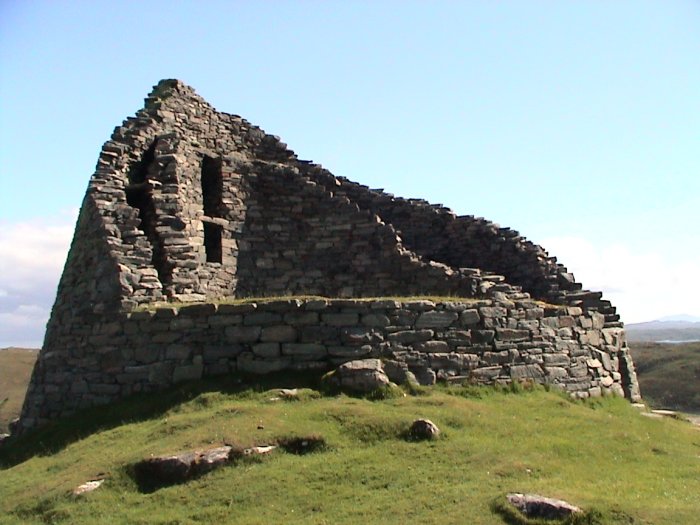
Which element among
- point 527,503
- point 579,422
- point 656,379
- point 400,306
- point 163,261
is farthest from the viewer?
point 656,379

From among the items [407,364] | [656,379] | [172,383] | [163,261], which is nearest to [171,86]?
[163,261]

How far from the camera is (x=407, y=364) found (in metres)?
14.2

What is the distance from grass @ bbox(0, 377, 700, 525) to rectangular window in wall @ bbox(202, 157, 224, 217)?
8146 mm

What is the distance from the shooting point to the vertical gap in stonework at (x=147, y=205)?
1828 cm

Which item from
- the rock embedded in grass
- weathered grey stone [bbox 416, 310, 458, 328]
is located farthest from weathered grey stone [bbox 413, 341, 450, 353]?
the rock embedded in grass

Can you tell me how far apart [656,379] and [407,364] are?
30930 mm

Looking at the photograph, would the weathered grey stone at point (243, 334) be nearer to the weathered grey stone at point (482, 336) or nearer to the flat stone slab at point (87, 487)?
the flat stone slab at point (87, 487)

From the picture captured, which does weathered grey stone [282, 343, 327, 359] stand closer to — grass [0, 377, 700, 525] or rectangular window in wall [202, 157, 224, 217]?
grass [0, 377, 700, 525]

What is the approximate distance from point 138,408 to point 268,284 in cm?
782

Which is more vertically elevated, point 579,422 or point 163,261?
point 163,261

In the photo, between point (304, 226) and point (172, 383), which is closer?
point (172, 383)

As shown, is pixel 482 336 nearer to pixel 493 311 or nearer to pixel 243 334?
pixel 493 311

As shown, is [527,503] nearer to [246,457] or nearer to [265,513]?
[265,513]

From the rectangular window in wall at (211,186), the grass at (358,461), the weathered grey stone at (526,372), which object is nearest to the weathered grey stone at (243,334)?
the grass at (358,461)
